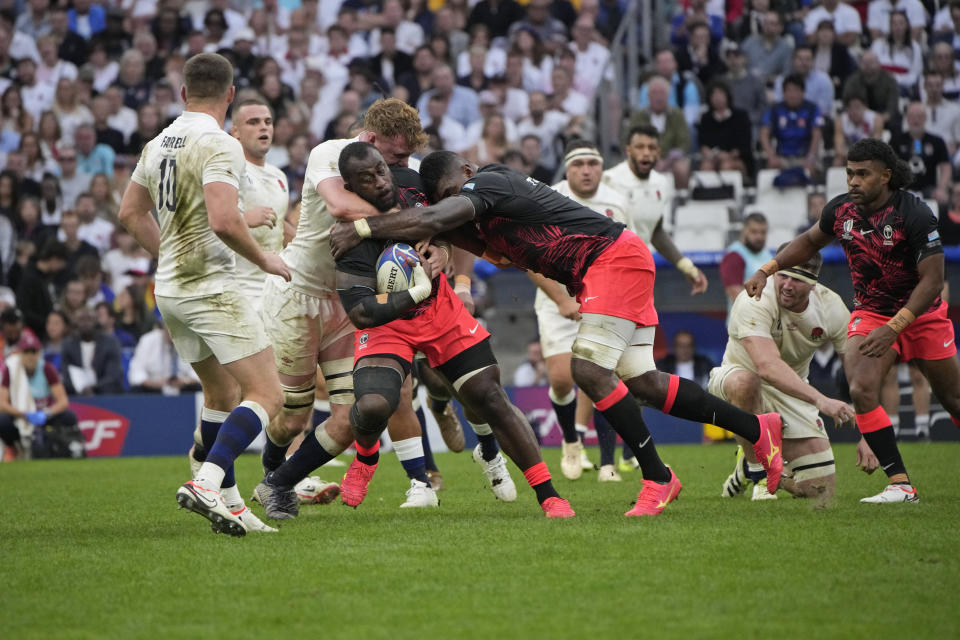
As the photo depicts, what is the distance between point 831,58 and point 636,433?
42.5ft

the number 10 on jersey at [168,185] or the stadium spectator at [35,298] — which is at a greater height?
the number 10 on jersey at [168,185]

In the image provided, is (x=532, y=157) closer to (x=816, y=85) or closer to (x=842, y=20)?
(x=816, y=85)

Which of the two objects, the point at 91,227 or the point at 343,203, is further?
the point at 91,227

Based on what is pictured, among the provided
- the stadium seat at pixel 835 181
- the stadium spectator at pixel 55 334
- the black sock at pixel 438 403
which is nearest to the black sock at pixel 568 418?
the black sock at pixel 438 403

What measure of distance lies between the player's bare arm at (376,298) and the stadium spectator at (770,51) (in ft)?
42.9

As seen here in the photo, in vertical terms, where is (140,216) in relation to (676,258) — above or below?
above

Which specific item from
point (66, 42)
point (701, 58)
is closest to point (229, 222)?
point (701, 58)

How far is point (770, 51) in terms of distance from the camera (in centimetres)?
1902

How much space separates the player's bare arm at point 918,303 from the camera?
792 cm

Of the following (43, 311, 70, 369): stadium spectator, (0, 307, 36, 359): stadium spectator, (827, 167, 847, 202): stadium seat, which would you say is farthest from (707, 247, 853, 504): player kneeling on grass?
(43, 311, 70, 369): stadium spectator

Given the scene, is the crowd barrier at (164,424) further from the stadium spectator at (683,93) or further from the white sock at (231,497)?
the white sock at (231,497)

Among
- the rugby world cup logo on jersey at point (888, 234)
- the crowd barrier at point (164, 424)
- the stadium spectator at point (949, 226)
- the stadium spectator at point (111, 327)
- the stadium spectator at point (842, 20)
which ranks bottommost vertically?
the crowd barrier at point (164, 424)

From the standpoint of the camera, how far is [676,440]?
1561 centimetres

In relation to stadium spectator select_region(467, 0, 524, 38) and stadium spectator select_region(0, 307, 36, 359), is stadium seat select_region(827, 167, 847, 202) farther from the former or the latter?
stadium spectator select_region(0, 307, 36, 359)
